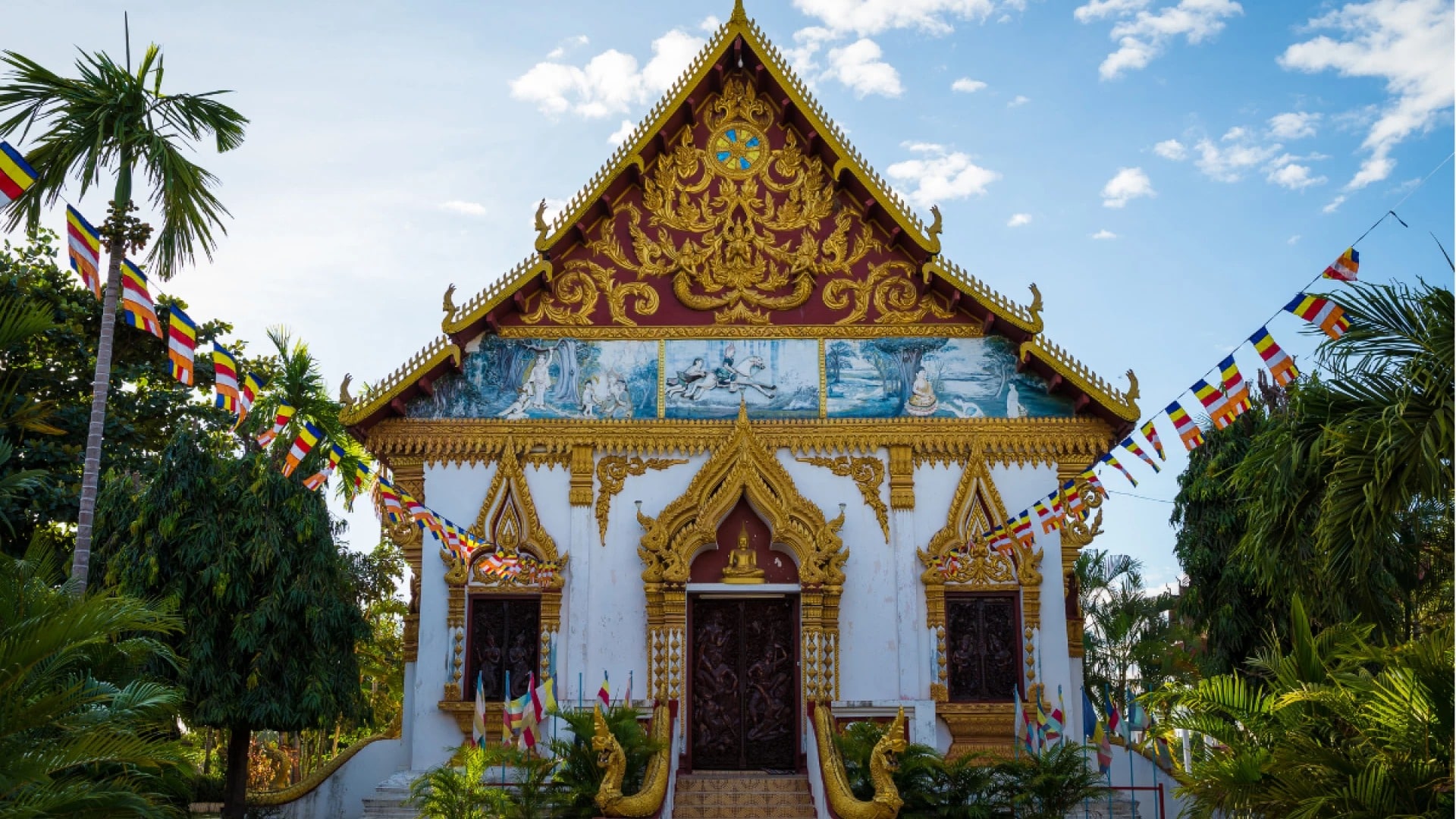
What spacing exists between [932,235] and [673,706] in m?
6.53

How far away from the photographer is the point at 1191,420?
42.9 feet

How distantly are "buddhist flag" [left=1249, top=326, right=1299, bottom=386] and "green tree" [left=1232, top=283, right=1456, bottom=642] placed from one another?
243 centimetres

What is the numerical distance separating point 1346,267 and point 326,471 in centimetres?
1107

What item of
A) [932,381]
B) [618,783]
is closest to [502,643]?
[618,783]

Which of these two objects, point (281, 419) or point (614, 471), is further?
point (614, 471)

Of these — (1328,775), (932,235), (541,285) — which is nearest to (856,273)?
(932,235)

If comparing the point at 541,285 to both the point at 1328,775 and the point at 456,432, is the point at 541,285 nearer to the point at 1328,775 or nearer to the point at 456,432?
the point at 456,432

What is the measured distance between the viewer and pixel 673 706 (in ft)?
44.9

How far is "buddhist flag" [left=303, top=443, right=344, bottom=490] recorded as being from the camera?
13.6 meters

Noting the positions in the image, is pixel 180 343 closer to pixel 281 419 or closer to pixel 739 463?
pixel 281 419

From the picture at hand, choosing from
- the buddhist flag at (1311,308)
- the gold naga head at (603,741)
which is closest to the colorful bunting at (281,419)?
the gold naga head at (603,741)

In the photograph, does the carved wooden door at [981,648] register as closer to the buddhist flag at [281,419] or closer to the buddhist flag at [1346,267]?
the buddhist flag at [1346,267]

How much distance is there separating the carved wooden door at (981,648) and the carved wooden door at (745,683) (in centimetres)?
188

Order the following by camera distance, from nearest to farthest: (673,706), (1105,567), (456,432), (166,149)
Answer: (166,149) < (673,706) < (456,432) < (1105,567)
